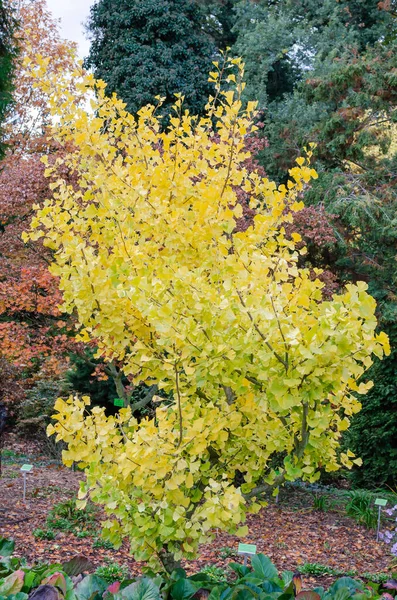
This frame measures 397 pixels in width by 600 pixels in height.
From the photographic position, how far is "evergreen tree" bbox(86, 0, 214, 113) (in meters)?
15.2

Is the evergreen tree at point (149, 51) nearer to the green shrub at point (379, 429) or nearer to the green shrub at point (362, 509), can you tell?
the green shrub at point (379, 429)

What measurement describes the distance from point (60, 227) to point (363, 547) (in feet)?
12.9

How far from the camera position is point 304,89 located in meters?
14.0

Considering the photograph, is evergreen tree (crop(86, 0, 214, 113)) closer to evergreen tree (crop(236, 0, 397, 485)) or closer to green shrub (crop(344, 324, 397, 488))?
evergreen tree (crop(236, 0, 397, 485))

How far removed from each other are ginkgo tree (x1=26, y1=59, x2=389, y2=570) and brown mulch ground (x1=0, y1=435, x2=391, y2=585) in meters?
1.99

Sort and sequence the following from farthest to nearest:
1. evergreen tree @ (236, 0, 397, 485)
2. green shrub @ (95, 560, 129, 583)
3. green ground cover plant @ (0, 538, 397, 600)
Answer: evergreen tree @ (236, 0, 397, 485) → green shrub @ (95, 560, 129, 583) → green ground cover plant @ (0, 538, 397, 600)

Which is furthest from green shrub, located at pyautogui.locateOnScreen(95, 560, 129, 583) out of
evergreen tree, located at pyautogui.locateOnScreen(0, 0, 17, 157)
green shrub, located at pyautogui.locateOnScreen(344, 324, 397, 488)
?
evergreen tree, located at pyautogui.locateOnScreen(0, 0, 17, 157)

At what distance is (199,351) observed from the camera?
2717 millimetres

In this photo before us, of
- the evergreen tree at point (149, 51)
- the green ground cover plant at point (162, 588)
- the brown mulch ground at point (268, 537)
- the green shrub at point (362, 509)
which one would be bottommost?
the brown mulch ground at point (268, 537)

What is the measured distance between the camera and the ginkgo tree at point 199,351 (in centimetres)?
249

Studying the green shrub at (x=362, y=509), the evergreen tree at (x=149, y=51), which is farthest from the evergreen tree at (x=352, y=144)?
the evergreen tree at (x=149, y=51)

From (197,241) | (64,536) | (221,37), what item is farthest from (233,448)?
(221,37)

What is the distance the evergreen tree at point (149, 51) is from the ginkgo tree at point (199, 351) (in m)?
11.9

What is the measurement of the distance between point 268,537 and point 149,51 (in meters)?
12.5
